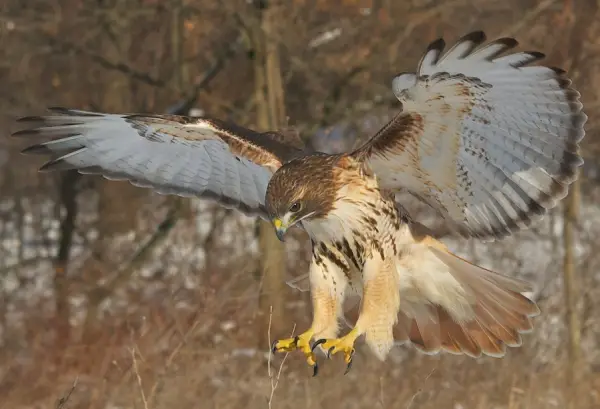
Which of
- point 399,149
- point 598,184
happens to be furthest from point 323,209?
point 598,184

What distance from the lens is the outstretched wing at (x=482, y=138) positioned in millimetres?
3664

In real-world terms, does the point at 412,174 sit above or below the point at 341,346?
above

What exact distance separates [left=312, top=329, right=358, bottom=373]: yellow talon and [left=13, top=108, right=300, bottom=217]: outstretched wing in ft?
3.37

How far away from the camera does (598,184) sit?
10133 mm

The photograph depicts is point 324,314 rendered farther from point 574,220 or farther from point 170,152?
point 574,220

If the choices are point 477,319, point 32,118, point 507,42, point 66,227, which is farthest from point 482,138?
point 66,227

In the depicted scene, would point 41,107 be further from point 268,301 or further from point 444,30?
point 444,30

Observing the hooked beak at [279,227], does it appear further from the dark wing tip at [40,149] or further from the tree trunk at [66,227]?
the tree trunk at [66,227]

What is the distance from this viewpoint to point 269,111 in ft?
29.2

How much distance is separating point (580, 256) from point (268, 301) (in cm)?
310

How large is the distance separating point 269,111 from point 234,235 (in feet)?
5.86

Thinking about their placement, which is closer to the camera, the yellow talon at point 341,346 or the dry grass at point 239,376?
the yellow talon at point 341,346

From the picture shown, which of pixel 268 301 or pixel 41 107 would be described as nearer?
pixel 268 301

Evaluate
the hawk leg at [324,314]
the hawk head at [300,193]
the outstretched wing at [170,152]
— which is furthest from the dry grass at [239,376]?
the hawk head at [300,193]
